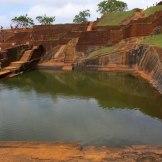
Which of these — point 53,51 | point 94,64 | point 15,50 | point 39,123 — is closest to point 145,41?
point 94,64

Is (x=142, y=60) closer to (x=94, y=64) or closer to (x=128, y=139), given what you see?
(x=94, y=64)

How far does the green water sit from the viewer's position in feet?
38.1

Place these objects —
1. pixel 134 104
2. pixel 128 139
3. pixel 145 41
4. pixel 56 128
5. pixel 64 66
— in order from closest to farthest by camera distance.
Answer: pixel 128 139 < pixel 56 128 < pixel 134 104 < pixel 145 41 < pixel 64 66

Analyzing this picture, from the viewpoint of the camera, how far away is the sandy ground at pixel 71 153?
8.52 meters

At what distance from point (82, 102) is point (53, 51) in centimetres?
1480

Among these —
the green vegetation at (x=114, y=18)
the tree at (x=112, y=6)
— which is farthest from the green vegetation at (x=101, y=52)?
the tree at (x=112, y=6)

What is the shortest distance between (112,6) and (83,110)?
4331 cm

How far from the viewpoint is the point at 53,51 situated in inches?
1217

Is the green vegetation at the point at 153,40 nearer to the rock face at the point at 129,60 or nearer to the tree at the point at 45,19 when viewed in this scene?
the rock face at the point at 129,60

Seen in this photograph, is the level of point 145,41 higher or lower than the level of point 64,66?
higher

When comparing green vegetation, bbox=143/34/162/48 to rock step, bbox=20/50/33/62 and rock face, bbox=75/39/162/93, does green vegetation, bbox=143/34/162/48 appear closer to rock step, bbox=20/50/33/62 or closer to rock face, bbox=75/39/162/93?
rock face, bbox=75/39/162/93

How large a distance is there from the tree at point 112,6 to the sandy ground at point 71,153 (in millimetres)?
47765

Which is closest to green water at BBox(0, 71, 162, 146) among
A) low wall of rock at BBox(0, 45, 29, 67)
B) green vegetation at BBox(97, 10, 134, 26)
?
low wall of rock at BBox(0, 45, 29, 67)

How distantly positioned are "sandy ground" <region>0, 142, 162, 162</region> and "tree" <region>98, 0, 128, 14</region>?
47765 mm
